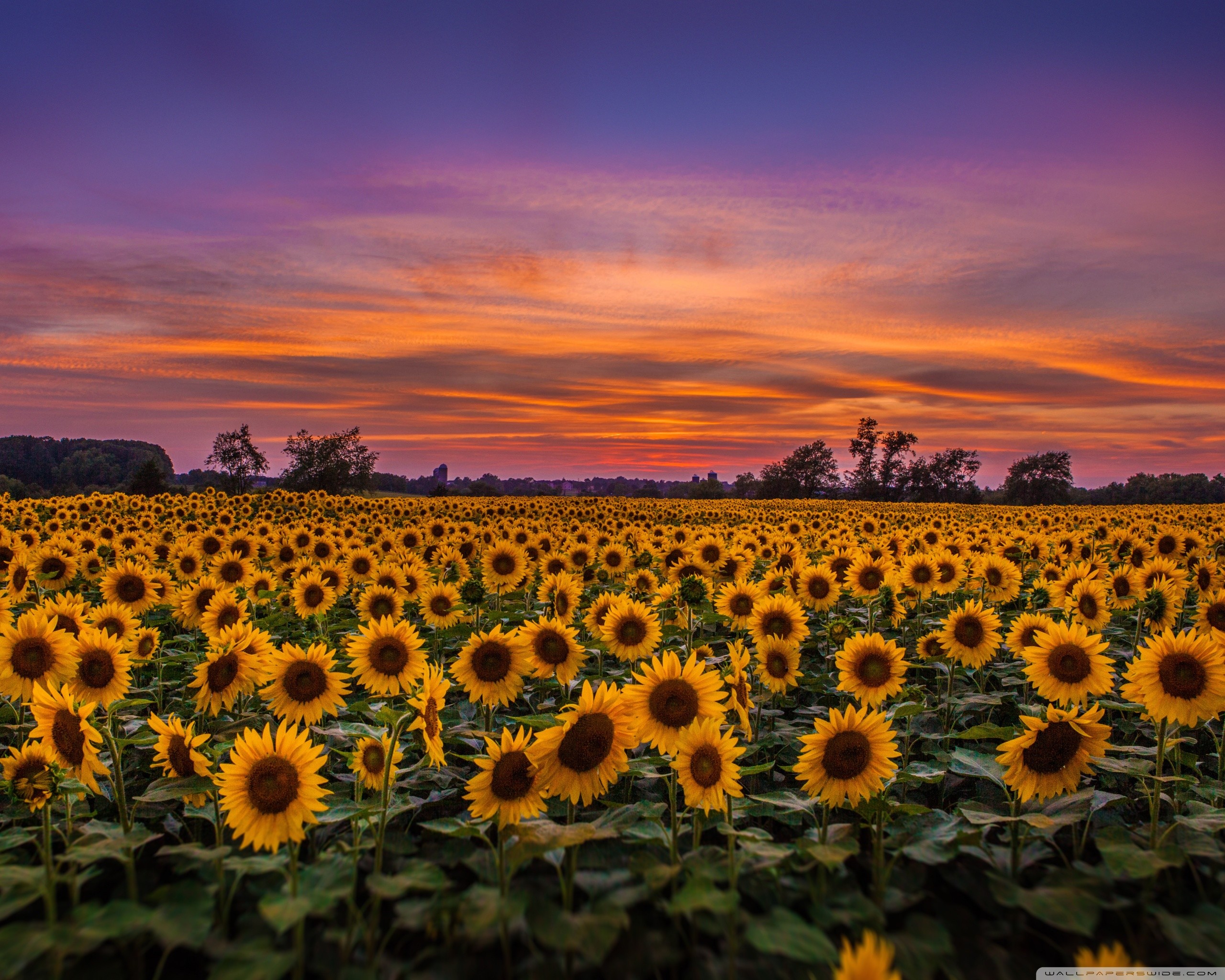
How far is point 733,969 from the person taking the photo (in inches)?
91.6

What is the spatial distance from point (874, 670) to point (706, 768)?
2640mm

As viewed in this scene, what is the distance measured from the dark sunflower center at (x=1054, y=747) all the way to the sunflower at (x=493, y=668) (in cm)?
322

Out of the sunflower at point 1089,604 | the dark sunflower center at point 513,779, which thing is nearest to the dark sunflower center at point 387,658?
the dark sunflower center at point 513,779

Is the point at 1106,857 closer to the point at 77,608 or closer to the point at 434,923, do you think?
the point at 434,923

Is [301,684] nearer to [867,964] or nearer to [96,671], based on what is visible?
[96,671]

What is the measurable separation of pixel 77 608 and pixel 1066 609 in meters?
9.30

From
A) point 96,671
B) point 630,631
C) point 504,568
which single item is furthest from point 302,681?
point 504,568

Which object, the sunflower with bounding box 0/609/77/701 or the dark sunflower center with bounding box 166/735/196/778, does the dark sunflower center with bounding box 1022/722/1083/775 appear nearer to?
the dark sunflower center with bounding box 166/735/196/778

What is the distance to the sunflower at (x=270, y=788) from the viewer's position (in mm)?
3195

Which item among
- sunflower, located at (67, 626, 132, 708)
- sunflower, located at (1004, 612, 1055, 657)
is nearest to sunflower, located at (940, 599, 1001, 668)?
sunflower, located at (1004, 612, 1055, 657)

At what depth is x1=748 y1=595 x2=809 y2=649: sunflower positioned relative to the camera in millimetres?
6492

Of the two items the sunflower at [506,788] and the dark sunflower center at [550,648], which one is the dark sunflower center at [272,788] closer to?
the sunflower at [506,788]

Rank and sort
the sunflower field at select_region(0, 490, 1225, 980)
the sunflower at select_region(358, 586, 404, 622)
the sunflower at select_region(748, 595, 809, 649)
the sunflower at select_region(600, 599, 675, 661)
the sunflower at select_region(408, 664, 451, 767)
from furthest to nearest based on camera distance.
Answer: the sunflower at select_region(358, 586, 404, 622), the sunflower at select_region(748, 595, 809, 649), the sunflower at select_region(600, 599, 675, 661), the sunflower at select_region(408, 664, 451, 767), the sunflower field at select_region(0, 490, 1225, 980)

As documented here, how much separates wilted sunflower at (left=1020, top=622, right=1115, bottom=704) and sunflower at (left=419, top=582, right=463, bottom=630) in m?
5.67
